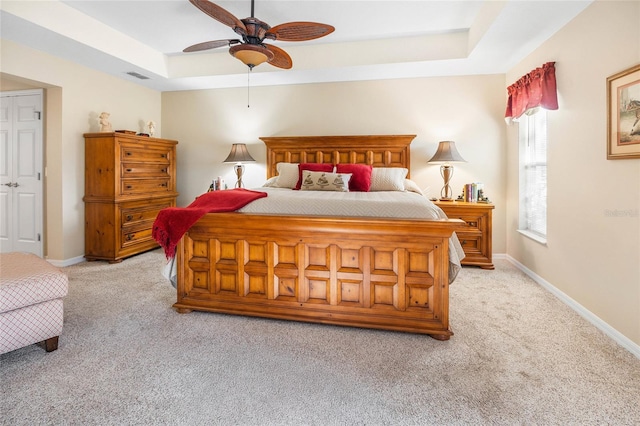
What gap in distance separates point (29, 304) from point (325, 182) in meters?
2.72

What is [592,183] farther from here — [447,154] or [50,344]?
[50,344]

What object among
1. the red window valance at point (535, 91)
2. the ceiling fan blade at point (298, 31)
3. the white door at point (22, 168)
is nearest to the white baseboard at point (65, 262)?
the white door at point (22, 168)

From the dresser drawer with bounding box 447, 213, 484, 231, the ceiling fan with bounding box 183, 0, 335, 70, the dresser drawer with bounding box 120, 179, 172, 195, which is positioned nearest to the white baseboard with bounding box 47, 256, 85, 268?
the dresser drawer with bounding box 120, 179, 172, 195

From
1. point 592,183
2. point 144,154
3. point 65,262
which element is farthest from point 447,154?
point 65,262

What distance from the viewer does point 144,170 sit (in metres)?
4.59

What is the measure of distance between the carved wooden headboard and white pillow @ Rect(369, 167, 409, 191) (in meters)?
0.41

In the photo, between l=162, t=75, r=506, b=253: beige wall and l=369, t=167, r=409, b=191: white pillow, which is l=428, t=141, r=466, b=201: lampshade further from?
l=369, t=167, r=409, b=191: white pillow

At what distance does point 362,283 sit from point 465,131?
313 cm

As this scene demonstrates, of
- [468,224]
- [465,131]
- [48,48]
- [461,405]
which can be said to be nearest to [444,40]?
[465,131]

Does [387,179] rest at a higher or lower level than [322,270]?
higher

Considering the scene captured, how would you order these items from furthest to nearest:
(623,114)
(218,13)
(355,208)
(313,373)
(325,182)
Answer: (325,182) < (355,208) < (218,13) < (623,114) < (313,373)

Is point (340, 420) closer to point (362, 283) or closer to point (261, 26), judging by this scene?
point (362, 283)

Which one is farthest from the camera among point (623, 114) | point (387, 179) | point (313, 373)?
point (387, 179)

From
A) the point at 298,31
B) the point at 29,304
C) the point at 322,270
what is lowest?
the point at 29,304
